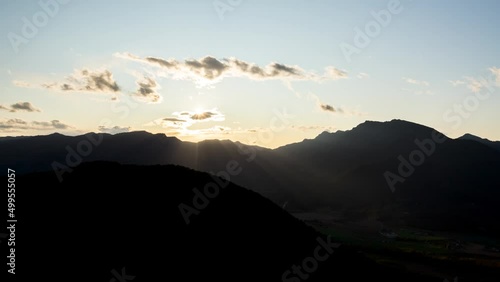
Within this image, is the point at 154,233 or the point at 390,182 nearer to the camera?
the point at 154,233

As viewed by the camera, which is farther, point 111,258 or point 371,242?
point 371,242

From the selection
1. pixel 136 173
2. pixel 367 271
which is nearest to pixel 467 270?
pixel 367 271

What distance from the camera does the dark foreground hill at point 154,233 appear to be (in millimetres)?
25078

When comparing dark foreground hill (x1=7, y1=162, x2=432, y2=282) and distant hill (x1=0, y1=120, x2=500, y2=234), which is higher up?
distant hill (x1=0, y1=120, x2=500, y2=234)

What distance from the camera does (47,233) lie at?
2641 centimetres

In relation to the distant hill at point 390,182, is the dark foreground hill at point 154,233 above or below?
below

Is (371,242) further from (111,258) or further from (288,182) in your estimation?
(288,182)

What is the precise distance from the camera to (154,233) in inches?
1120

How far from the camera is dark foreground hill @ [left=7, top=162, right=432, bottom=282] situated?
2508 centimetres

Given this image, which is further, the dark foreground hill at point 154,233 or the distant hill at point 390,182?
the distant hill at point 390,182

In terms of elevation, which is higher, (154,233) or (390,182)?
(390,182)

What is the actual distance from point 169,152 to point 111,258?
175449mm

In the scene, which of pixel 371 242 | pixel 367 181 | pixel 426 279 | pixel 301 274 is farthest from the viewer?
pixel 367 181

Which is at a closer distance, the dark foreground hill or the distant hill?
the dark foreground hill
